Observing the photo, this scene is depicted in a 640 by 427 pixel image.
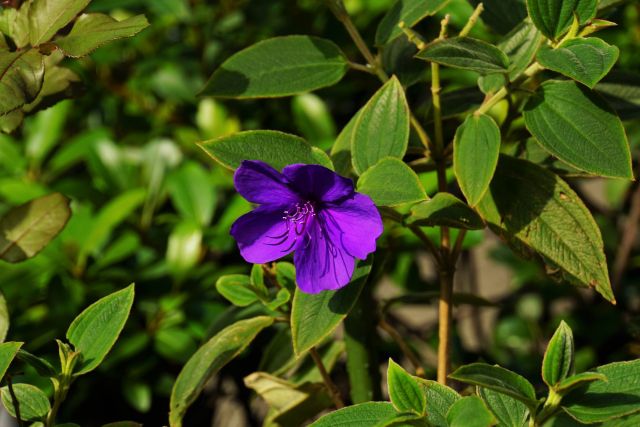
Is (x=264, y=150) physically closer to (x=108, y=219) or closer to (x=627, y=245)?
(x=108, y=219)

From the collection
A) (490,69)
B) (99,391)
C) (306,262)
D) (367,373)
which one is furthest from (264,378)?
(99,391)

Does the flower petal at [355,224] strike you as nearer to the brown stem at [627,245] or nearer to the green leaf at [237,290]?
the green leaf at [237,290]

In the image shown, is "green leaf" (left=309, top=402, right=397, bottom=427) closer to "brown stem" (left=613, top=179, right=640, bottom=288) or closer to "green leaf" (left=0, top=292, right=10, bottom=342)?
"green leaf" (left=0, top=292, right=10, bottom=342)

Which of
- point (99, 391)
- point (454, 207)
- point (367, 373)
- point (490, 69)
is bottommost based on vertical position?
point (99, 391)

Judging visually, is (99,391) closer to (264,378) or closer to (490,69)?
(264,378)

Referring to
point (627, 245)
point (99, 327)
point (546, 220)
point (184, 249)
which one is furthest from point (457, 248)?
point (627, 245)

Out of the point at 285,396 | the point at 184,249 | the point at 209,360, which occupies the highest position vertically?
the point at 209,360
